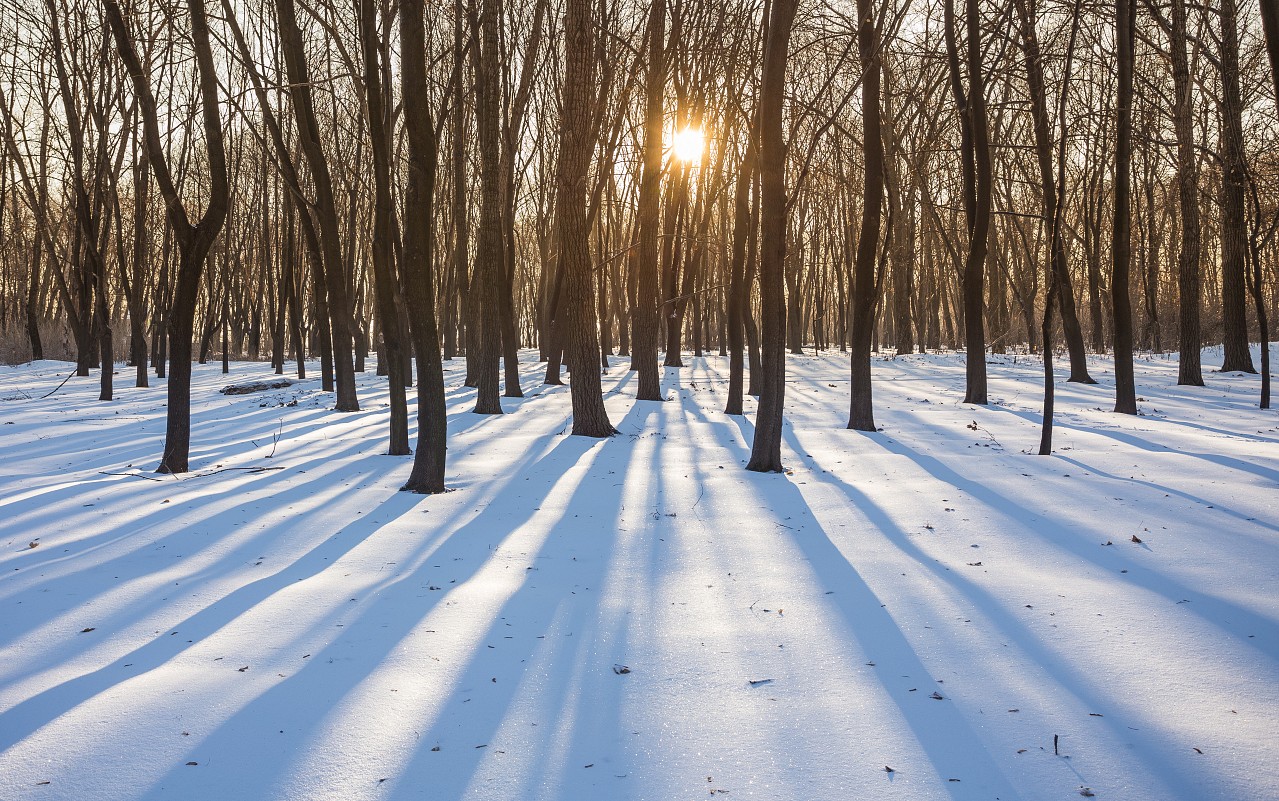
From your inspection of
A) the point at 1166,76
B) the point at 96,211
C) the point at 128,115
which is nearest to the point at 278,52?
the point at 128,115

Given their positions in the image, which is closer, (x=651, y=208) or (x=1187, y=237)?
(x=651, y=208)

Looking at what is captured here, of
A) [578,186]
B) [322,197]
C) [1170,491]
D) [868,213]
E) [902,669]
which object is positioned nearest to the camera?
[902,669]

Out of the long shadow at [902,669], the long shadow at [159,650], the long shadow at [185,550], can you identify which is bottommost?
the long shadow at [902,669]

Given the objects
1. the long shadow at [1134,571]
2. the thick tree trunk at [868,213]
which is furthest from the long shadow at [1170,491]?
the thick tree trunk at [868,213]

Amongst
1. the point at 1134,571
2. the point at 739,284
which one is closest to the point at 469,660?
the point at 1134,571

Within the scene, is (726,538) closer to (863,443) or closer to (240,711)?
(240,711)

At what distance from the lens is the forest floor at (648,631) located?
2.42 m

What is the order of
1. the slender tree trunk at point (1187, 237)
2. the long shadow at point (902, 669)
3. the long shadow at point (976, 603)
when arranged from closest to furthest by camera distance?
1. the long shadow at point (902, 669)
2. the long shadow at point (976, 603)
3. the slender tree trunk at point (1187, 237)

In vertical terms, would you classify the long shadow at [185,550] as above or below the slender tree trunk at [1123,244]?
below

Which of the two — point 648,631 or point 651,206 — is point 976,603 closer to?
point 648,631

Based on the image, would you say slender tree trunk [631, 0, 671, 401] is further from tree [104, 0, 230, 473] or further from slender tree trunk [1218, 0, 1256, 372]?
slender tree trunk [1218, 0, 1256, 372]

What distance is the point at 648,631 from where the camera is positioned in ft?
11.6

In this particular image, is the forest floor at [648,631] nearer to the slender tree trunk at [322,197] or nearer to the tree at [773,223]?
the tree at [773,223]

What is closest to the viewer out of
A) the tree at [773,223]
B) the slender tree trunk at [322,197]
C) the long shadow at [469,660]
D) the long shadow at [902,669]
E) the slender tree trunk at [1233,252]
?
the long shadow at [902,669]
